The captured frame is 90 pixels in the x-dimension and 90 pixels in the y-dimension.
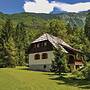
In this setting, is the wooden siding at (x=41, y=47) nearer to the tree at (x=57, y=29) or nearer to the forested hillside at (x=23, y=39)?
the forested hillside at (x=23, y=39)

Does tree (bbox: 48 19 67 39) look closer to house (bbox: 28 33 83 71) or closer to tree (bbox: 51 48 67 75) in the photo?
house (bbox: 28 33 83 71)

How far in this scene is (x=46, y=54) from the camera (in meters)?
74.9

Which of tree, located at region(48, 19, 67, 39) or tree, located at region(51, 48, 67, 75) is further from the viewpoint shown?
tree, located at region(48, 19, 67, 39)

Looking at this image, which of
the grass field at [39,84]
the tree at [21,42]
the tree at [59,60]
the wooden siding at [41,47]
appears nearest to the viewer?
the grass field at [39,84]

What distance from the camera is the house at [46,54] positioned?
2894 inches

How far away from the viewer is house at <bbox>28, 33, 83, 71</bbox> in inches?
2894

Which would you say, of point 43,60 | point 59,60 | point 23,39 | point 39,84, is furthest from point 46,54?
point 23,39

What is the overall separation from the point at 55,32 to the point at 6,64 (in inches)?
1034

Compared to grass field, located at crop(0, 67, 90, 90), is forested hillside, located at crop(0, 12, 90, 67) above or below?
above

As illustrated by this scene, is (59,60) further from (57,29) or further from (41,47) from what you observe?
(57,29)

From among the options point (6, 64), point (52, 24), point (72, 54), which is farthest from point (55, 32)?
point (72, 54)

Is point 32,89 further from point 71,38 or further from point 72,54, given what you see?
point 71,38

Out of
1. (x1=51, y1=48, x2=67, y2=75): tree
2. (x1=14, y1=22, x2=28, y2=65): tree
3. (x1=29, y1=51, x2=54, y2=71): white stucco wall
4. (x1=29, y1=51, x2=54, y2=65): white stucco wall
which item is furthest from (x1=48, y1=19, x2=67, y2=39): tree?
(x1=51, y1=48, x2=67, y2=75): tree

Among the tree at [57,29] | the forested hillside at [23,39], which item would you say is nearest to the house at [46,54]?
the forested hillside at [23,39]
